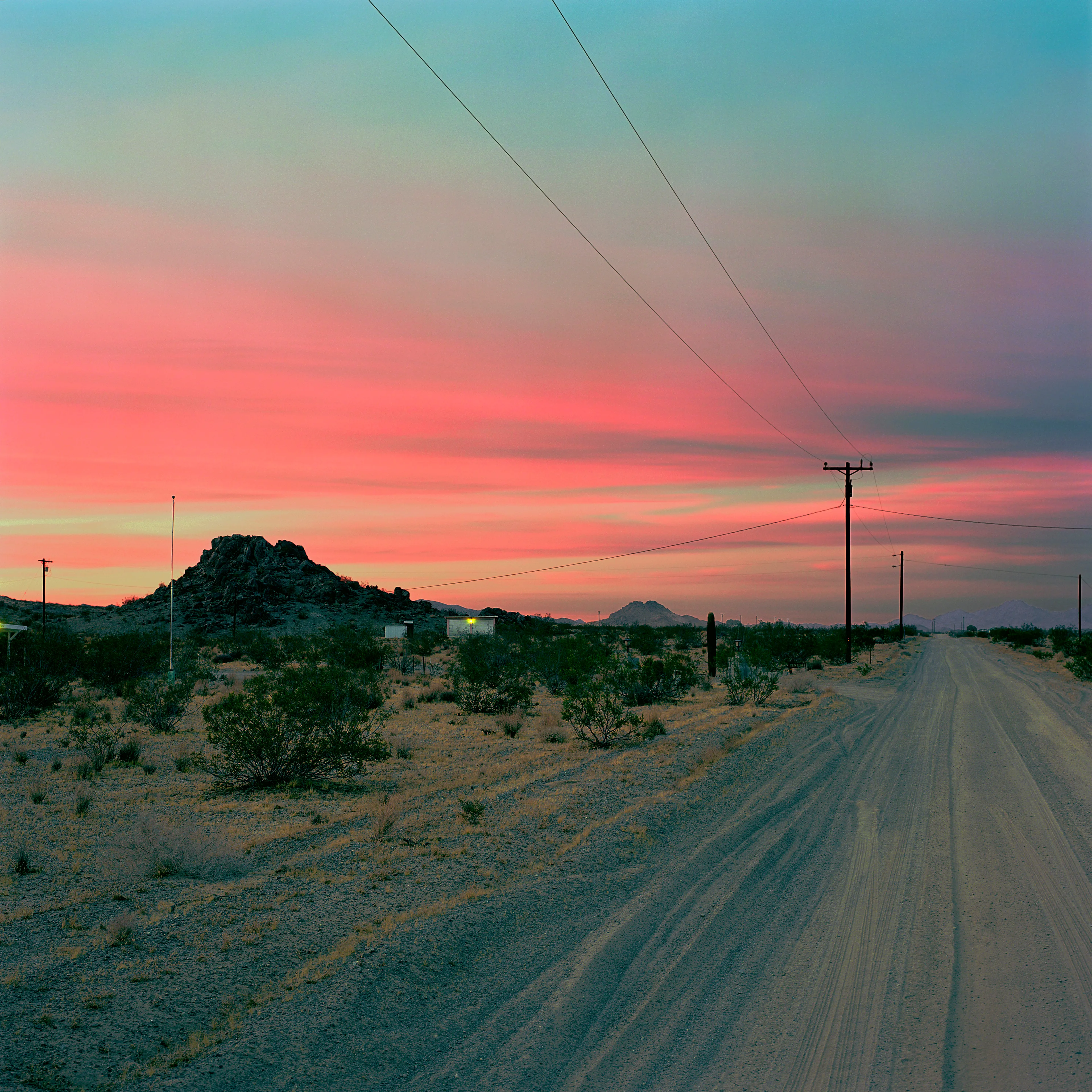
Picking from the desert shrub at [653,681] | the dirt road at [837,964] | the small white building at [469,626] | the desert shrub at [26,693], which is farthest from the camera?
the small white building at [469,626]

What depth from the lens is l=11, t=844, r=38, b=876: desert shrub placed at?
1033 centimetres

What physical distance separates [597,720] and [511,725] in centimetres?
339

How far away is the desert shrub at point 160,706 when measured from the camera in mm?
23859

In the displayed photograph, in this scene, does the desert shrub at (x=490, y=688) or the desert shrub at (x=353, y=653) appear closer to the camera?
the desert shrub at (x=490, y=688)

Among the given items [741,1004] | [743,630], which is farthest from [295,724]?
[743,630]

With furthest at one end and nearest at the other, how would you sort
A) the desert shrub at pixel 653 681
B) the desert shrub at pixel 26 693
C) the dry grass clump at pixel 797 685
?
1. the dry grass clump at pixel 797 685
2. the desert shrub at pixel 653 681
3. the desert shrub at pixel 26 693

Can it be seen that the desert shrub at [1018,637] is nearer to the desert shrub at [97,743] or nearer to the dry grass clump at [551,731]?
the dry grass clump at [551,731]

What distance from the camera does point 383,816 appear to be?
1262 centimetres

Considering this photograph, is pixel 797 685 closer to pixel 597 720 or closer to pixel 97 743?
pixel 597 720

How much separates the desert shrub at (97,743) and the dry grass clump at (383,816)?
7.10 meters

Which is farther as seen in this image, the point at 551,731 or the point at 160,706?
the point at 160,706

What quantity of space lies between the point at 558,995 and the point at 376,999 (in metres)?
1.45

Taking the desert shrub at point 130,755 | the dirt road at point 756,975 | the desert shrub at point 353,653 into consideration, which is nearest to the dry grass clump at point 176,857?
the dirt road at point 756,975

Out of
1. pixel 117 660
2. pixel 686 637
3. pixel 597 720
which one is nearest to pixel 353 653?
pixel 117 660
